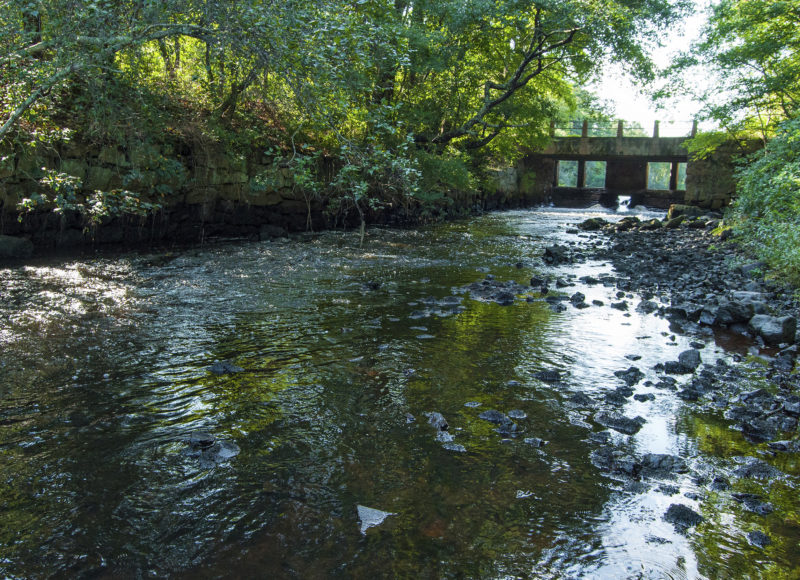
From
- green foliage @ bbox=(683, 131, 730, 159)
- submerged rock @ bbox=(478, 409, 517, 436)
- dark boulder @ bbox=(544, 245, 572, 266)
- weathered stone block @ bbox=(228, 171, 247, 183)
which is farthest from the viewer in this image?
Answer: green foliage @ bbox=(683, 131, 730, 159)

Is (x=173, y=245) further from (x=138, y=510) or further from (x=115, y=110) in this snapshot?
(x=138, y=510)

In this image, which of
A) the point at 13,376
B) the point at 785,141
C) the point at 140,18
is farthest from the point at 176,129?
the point at 785,141

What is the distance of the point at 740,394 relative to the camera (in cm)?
481

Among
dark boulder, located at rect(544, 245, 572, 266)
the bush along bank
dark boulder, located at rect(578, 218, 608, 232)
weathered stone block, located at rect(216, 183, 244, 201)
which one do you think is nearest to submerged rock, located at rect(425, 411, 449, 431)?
the bush along bank

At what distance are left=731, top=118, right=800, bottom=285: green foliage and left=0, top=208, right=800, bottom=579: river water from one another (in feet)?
10.5

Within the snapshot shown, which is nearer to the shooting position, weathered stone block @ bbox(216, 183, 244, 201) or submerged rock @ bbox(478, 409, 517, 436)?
submerged rock @ bbox(478, 409, 517, 436)

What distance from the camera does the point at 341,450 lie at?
3.77 m

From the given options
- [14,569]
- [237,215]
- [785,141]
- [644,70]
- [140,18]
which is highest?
[644,70]

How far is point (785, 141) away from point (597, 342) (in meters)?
9.45

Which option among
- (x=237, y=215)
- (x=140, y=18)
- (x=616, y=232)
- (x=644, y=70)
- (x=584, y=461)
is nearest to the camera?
(x=584, y=461)

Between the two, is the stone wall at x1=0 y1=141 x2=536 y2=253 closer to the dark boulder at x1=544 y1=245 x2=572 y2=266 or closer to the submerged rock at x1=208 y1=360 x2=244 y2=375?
the dark boulder at x1=544 y1=245 x2=572 y2=266

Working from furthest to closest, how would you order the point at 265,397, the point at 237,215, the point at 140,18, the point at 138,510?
the point at 237,215 < the point at 140,18 < the point at 265,397 < the point at 138,510

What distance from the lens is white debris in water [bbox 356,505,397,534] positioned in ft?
9.80

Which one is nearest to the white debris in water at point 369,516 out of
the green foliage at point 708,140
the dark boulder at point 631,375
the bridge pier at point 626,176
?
the dark boulder at point 631,375
